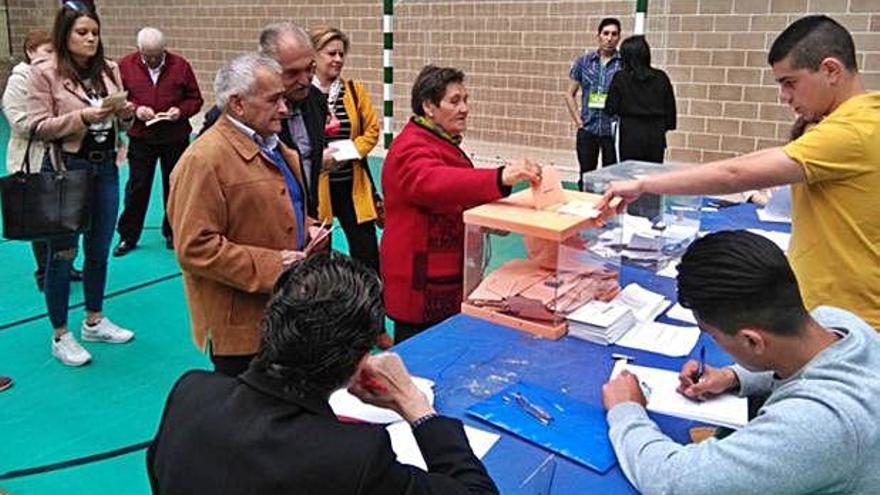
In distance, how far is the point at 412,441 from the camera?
1.62 m

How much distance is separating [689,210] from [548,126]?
4.76 meters

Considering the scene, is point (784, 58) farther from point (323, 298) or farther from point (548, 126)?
point (548, 126)

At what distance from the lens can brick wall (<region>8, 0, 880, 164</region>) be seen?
21.5 ft

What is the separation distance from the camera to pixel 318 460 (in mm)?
1079

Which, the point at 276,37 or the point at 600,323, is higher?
the point at 276,37

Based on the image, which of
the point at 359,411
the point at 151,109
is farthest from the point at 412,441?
the point at 151,109

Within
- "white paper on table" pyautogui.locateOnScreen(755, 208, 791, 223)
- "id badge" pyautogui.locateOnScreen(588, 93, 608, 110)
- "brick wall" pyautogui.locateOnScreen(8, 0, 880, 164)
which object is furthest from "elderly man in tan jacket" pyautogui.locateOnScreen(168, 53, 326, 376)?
"brick wall" pyautogui.locateOnScreen(8, 0, 880, 164)

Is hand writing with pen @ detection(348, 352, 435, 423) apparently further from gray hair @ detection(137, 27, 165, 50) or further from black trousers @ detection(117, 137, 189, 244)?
gray hair @ detection(137, 27, 165, 50)

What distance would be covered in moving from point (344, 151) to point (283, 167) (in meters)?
1.40

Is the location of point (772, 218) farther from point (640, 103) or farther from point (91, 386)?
point (91, 386)

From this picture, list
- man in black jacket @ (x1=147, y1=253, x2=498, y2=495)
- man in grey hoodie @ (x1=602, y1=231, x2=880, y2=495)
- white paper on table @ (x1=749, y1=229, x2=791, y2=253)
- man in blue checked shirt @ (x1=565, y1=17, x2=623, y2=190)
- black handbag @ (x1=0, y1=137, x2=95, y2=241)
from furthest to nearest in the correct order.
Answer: man in blue checked shirt @ (x1=565, y1=17, x2=623, y2=190), black handbag @ (x1=0, y1=137, x2=95, y2=241), white paper on table @ (x1=749, y1=229, x2=791, y2=253), man in grey hoodie @ (x1=602, y1=231, x2=880, y2=495), man in black jacket @ (x1=147, y1=253, x2=498, y2=495)

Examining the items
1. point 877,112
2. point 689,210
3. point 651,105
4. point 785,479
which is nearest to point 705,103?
point 651,105

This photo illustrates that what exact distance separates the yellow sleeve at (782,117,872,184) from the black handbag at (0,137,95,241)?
2916mm

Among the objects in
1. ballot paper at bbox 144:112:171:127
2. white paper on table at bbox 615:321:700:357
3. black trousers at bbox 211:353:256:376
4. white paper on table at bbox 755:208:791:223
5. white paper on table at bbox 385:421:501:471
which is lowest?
black trousers at bbox 211:353:256:376
